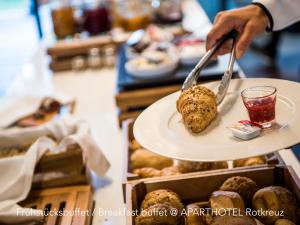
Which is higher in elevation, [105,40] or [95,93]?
[105,40]

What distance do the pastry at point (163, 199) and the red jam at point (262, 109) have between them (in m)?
0.22

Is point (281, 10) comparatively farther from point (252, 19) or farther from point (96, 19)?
point (96, 19)

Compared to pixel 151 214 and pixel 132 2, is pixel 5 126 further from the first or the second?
pixel 132 2

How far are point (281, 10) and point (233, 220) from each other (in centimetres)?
59

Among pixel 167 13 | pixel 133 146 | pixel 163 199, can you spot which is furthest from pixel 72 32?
pixel 163 199

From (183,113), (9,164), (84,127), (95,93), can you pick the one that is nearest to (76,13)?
(95,93)

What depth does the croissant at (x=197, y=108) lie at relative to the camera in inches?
31.6

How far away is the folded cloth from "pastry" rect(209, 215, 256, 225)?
0.41m

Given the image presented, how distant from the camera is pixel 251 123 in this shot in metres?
0.78

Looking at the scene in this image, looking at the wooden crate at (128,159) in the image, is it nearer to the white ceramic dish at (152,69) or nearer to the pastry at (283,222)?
the pastry at (283,222)

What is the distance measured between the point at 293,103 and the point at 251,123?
0.33 ft

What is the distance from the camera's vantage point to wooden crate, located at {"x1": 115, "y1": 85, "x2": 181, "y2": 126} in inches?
56.9

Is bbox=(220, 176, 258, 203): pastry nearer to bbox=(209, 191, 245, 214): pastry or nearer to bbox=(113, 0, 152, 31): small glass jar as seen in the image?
bbox=(209, 191, 245, 214): pastry

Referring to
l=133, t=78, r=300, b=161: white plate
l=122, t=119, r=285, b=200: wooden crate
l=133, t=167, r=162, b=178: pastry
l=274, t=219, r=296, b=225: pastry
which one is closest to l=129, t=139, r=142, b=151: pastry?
l=122, t=119, r=285, b=200: wooden crate
